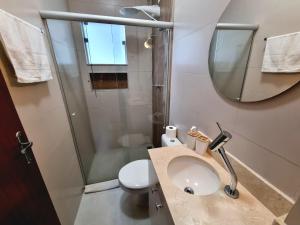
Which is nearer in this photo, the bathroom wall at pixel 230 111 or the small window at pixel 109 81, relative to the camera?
the bathroom wall at pixel 230 111

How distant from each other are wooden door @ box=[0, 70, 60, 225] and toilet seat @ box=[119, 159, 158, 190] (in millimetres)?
685

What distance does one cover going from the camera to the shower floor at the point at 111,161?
1.97m

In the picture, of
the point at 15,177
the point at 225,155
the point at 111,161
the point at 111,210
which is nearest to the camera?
the point at 225,155

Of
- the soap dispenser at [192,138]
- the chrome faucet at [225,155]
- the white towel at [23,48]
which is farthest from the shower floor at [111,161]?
the chrome faucet at [225,155]

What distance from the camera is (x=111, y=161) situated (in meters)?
2.10

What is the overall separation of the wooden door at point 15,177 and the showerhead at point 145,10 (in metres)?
1.58

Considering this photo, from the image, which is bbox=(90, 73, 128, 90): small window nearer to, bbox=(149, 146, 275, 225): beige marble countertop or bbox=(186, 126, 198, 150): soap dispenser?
bbox=(186, 126, 198, 150): soap dispenser

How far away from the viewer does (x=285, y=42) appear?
497 mm

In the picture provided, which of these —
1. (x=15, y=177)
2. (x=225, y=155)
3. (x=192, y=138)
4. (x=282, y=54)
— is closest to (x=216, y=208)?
(x=225, y=155)

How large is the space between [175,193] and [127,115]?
150cm

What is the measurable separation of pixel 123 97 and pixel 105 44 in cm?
75

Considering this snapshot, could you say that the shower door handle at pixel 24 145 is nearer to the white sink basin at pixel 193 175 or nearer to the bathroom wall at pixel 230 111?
the white sink basin at pixel 193 175

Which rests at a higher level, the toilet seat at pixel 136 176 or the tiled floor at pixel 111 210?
the toilet seat at pixel 136 176

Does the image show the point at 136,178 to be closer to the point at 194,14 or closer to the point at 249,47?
the point at 249,47
